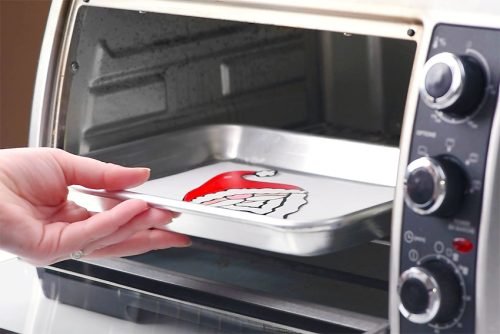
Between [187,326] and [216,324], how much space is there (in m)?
0.03

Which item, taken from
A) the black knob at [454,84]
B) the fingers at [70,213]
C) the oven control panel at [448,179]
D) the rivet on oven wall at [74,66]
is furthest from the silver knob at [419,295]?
the rivet on oven wall at [74,66]

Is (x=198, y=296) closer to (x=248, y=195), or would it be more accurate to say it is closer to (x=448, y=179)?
(x=248, y=195)

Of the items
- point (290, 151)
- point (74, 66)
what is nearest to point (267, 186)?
point (290, 151)

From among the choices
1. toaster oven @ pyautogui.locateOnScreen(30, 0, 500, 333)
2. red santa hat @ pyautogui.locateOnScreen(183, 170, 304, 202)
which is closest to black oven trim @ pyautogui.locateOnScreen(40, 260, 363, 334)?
toaster oven @ pyautogui.locateOnScreen(30, 0, 500, 333)

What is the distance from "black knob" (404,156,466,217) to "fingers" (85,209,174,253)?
0.26 metres

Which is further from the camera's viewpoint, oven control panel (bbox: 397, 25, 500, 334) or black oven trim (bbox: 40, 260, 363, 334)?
black oven trim (bbox: 40, 260, 363, 334)

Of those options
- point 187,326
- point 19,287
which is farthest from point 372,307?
point 19,287

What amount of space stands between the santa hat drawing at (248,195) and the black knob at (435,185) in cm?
18

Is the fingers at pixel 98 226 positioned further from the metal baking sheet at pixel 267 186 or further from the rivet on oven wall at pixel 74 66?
the rivet on oven wall at pixel 74 66

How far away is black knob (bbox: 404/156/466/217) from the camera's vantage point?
848 mm

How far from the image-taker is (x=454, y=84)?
84 cm

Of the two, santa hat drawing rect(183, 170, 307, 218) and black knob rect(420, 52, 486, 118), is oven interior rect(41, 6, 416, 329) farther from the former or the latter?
black knob rect(420, 52, 486, 118)

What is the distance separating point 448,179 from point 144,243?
36cm

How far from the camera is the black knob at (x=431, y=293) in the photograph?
2.83ft
